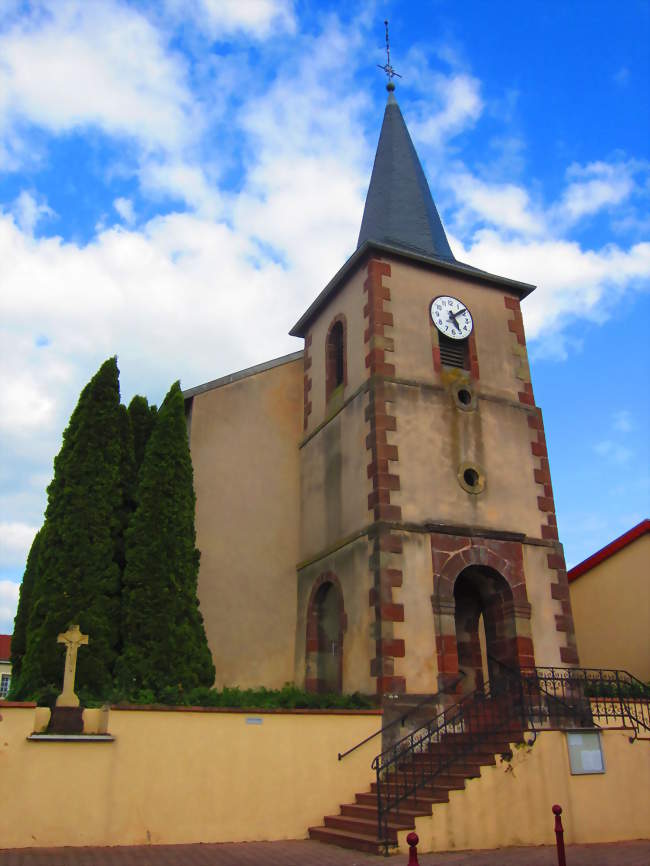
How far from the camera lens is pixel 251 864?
28.6ft

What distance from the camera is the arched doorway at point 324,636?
15172 mm

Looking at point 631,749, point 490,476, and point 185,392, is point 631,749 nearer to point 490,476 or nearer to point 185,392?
point 490,476

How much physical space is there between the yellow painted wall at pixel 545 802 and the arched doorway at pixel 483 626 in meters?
2.40

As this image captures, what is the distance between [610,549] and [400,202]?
10.1 m

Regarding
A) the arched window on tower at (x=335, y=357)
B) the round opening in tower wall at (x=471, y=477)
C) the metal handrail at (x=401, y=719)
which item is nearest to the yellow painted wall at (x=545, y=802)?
the metal handrail at (x=401, y=719)

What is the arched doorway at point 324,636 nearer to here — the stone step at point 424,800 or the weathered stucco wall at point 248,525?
the weathered stucco wall at point 248,525

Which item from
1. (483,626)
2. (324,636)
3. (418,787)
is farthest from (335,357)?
(418,787)

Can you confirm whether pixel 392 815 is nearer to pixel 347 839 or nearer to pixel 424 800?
pixel 424 800

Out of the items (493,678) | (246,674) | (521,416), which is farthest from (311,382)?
(493,678)

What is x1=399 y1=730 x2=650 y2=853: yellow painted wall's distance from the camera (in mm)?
10141

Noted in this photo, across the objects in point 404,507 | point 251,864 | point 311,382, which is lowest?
point 251,864

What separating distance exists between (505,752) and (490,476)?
5.86 meters

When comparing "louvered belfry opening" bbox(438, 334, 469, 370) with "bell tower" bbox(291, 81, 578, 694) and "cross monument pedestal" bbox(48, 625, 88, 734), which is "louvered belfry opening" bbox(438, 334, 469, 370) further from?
"cross monument pedestal" bbox(48, 625, 88, 734)

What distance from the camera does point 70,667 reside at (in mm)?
10727
